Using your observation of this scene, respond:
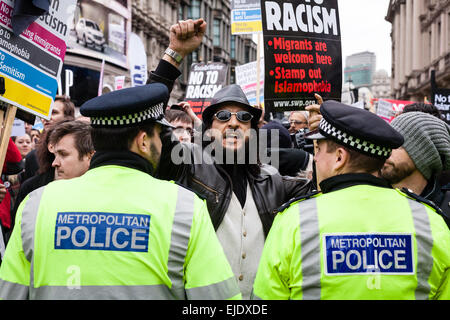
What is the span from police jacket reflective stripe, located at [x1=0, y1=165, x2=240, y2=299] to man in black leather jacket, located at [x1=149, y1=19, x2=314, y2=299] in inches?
36.1

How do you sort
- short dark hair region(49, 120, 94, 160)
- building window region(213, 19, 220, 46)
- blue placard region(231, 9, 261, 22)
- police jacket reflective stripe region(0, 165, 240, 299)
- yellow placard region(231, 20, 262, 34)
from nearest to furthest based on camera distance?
police jacket reflective stripe region(0, 165, 240, 299) → short dark hair region(49, 120, 94, 160) → yellow placard region(231, 20, 262, 34) → blue placard region(231, 9, 261, 22) → building window region(213, 19, 220, 46)

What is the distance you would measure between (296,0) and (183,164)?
2.18 metres

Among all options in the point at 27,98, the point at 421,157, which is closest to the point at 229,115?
the point at 421,157

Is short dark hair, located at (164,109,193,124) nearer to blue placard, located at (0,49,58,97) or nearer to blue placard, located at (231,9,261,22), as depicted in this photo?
blue placard, located at (0,49,58,97)

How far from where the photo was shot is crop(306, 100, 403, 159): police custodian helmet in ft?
7.29

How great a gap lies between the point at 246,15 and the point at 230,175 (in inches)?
330

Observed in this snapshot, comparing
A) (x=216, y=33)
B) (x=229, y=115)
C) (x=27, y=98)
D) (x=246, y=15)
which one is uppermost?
(x=216, y=33)

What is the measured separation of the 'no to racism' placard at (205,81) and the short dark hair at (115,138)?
8097 mm

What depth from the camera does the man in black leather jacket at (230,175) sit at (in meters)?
3.08

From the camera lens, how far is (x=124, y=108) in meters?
2.19

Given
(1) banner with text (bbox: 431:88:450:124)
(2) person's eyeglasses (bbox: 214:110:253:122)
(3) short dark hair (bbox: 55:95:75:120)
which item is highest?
(1) banner with text (bbox: 431:88:450:124)

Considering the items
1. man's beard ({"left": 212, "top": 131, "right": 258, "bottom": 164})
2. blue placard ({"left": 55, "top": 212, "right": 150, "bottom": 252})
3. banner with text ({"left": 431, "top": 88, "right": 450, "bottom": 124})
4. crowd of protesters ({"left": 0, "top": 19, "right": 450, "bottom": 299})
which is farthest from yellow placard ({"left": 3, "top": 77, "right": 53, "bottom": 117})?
banner with text ({"left": 431, "top": 88, "right": 450, "bottom": 124})

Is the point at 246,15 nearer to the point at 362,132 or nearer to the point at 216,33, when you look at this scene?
the point at 362,132

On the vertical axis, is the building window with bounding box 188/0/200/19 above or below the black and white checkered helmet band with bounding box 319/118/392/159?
above
